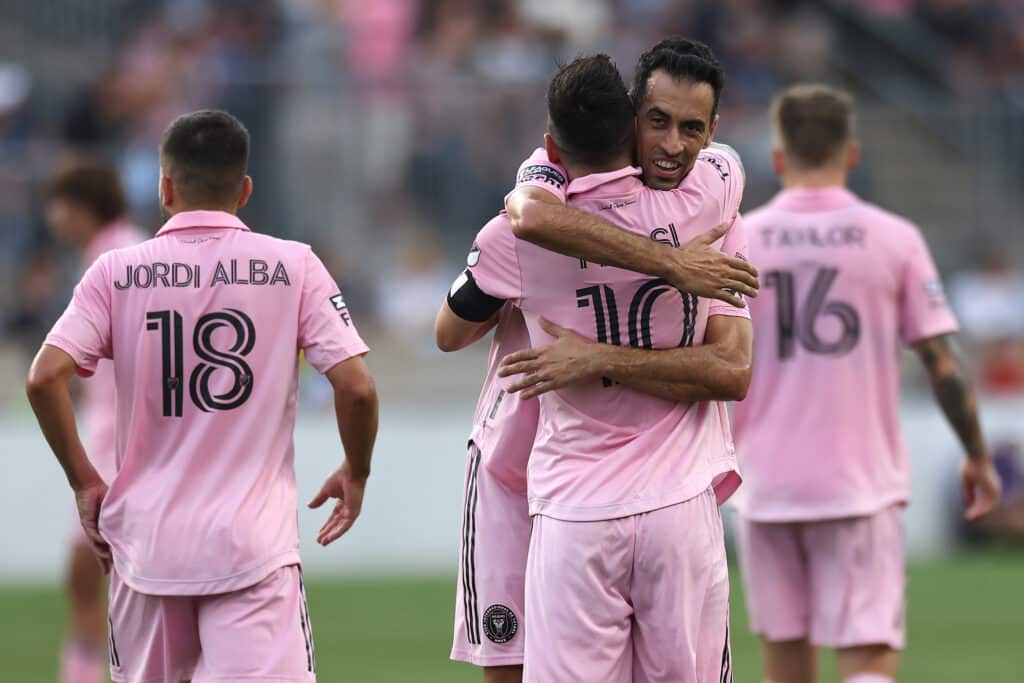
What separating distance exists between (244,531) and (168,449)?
344 millimetres


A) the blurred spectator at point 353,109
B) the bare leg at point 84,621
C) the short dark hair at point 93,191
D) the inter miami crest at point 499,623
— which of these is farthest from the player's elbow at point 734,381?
the blurred spectator at point 353,109

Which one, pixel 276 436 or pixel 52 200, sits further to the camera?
pixel 52 200

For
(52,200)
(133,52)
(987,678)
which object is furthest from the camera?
(133,52)

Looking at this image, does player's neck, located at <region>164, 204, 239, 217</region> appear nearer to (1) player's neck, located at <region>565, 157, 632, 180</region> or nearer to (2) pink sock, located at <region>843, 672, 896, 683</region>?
(1) player's neck, located at <region>565, 157, 632, 180</region>

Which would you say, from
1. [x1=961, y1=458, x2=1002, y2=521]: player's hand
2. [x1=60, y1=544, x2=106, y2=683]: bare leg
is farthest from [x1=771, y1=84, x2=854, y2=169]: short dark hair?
[x1=60, y1=544, x2=106, y2=683]: bare leg

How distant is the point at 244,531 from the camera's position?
5.15 metres

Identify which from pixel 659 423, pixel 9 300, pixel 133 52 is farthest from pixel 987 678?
pixel 133 52

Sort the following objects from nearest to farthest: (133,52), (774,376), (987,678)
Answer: (774,376)
(987,678)
(133,52)

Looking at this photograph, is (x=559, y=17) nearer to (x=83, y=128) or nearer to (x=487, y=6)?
(x=487, y=6)

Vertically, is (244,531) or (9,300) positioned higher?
(9,300)

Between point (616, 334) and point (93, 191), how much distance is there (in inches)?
157

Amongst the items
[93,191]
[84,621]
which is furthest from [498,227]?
[84,621]

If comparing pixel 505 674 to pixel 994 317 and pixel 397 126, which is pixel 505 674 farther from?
pixel 994 317

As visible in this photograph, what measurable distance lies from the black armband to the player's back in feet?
0.39
